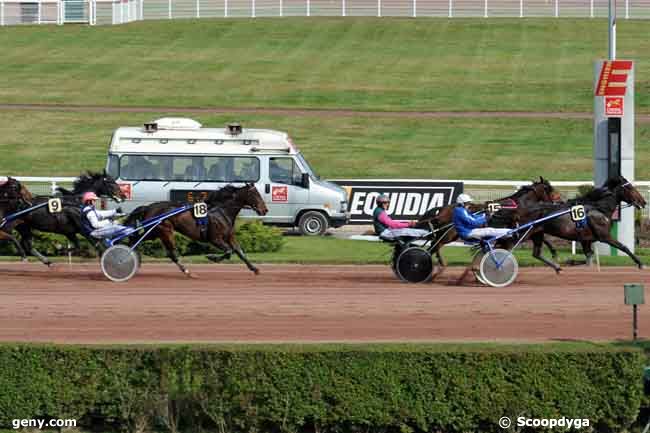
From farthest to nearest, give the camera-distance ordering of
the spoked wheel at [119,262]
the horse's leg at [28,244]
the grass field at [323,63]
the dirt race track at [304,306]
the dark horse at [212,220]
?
the grass field at [323,63], the horse's leg at [28,244], the dark horse at [212,220], the spoked wheel at [119,262], the dirt race track at [304,306]

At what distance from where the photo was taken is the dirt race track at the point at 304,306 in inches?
553

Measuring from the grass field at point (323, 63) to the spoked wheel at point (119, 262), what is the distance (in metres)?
22.7

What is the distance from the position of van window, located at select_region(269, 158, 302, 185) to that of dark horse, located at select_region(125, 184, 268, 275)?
6271 mm

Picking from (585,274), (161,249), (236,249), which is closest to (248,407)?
(236,249)

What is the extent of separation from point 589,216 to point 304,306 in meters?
4.27

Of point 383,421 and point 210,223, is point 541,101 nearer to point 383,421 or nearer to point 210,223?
point 210,223

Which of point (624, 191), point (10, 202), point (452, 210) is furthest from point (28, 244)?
point (624, 191)

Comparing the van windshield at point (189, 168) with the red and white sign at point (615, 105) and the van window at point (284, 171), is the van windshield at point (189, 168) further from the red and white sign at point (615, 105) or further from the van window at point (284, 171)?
the red and white sign at point (615, 105)

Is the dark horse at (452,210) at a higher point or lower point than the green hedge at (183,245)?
higher

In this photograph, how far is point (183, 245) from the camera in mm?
20656

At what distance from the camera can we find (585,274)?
1845cm

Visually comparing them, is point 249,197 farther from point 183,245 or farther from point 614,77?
point 614,77

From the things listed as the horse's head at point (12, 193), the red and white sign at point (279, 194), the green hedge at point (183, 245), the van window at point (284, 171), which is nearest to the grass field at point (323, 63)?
the van window at point (284, 171)

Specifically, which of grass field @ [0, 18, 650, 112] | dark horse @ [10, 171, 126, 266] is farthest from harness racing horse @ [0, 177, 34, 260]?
grass field @ [0, 18, 650, 112]
